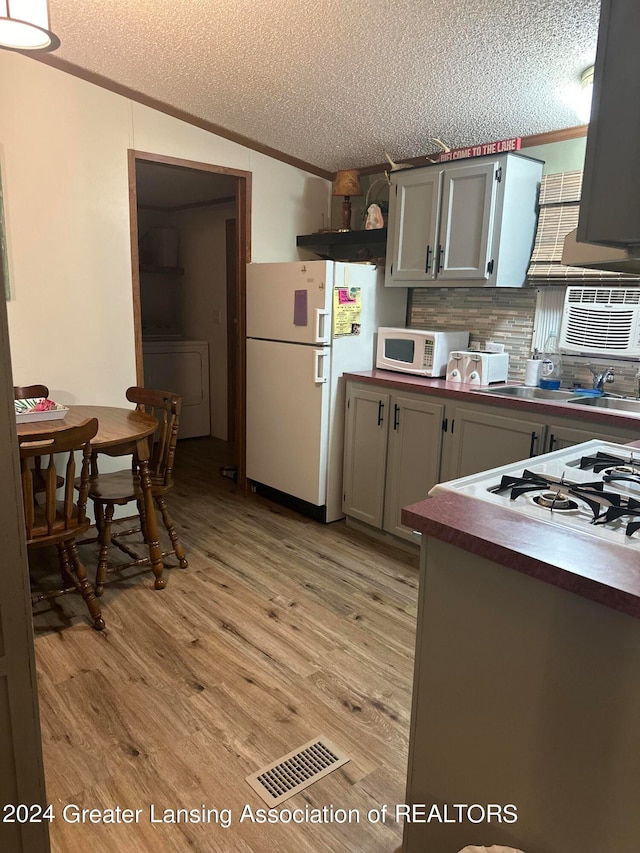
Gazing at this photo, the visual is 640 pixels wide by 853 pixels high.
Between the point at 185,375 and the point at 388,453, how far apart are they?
2.76 m

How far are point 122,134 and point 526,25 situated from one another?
2.23 metres

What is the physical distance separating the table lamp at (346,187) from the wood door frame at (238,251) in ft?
1.97

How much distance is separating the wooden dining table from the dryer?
2.27 metres

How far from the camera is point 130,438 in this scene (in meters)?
2.62

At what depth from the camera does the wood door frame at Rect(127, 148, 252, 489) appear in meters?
3.53

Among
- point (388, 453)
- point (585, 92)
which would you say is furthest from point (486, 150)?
point (388, 453)

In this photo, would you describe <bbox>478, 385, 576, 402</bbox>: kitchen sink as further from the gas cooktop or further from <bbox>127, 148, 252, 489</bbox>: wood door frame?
<bbox>127, 148, 252, 489</bbox>: wood door frame

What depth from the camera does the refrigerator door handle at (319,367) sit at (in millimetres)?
3496

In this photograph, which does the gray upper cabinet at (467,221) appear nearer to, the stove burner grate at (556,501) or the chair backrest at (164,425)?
the chair backrest at (164,425)

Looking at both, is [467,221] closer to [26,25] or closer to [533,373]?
[533,373]

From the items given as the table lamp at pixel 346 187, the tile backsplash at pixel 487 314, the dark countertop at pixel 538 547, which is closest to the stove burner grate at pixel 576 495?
the dark countertop at pixel 538 547

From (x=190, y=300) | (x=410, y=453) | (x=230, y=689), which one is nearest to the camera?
(x=230, y=689)

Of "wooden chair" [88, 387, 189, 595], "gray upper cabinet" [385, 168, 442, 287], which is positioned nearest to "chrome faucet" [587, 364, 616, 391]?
"gray upper cabinet" [385, 168, 442, 287]

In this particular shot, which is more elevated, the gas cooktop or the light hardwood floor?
the gas cooktop
